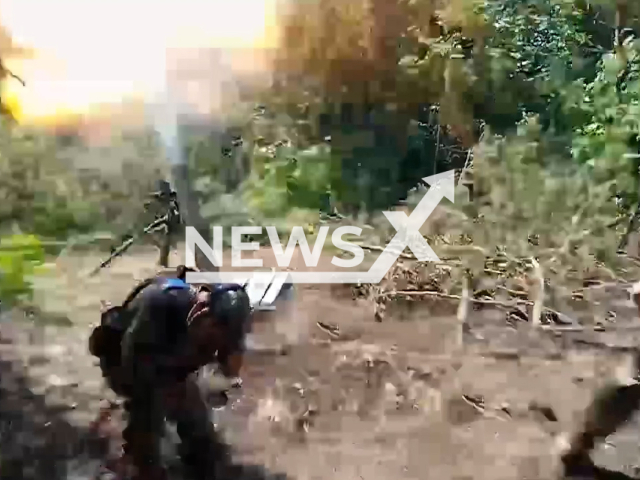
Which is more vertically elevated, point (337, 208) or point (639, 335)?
point (337, 208)

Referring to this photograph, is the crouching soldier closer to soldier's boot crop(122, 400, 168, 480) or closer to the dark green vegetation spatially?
soldier's boot crop(122, 400, 168, 480)

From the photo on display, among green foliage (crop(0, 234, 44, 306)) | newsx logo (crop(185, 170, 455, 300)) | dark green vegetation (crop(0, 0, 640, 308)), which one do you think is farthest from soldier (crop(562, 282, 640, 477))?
green foliage (crop(0, 234, 44, 306))

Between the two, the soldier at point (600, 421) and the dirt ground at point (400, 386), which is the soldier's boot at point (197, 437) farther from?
the soldier at point (600, 421)

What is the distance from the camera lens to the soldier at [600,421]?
2.90ft

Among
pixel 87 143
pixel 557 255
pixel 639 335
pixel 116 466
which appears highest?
pixel 87 143

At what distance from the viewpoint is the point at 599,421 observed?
2.91 feet

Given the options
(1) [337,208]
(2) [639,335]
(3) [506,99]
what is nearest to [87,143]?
(1) [337,208]

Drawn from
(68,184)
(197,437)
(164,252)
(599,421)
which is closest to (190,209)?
(164,252)

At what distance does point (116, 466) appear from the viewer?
3.06 feet

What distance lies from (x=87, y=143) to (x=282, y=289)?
0.34 meters

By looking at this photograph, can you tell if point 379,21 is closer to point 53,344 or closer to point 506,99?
point 506,99

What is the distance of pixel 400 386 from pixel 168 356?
0.32 m

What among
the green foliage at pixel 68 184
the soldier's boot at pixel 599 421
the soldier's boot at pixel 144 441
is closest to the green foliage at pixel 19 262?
the green foliage at pixel 68 184

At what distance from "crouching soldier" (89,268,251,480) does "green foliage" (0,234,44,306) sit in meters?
0.12
